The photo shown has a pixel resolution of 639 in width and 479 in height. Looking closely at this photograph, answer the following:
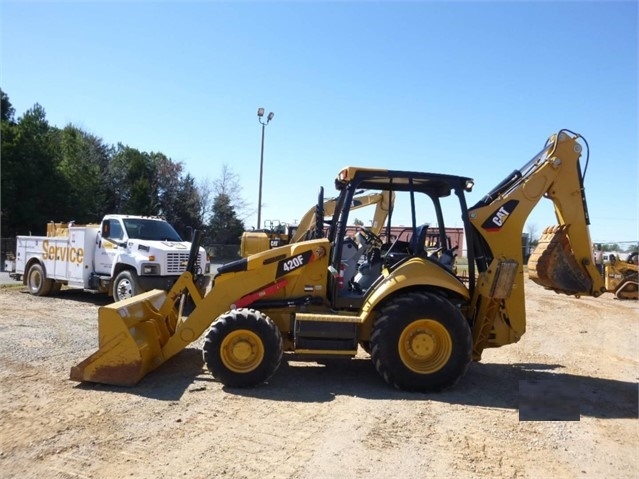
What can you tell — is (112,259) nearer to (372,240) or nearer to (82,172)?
(372,240)

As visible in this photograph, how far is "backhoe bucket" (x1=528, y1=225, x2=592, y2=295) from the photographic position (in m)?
6.83

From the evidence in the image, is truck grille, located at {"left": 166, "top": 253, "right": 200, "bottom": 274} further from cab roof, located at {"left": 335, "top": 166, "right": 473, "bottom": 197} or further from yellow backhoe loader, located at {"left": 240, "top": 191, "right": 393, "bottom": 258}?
cab roof, located at {"left": 335, "top": 166, "right": 473, "bottom": 197}

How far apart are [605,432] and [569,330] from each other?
24.4ft

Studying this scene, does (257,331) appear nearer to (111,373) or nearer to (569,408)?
(111,373)

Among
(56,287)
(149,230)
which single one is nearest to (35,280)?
(56,287)

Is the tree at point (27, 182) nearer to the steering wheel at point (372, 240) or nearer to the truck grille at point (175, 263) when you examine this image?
the truck grille at point (175, 263)

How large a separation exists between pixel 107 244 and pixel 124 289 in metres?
1.38

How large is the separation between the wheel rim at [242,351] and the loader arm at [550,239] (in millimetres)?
2700

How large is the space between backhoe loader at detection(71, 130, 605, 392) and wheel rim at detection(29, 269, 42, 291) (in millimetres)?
9128

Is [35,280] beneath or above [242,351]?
beneath

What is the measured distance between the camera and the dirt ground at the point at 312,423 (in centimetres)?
416

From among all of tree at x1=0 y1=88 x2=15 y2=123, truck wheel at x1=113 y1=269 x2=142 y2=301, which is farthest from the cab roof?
tree at x1=0 y1=88 x2=15 y2=123

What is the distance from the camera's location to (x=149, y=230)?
13.4 m

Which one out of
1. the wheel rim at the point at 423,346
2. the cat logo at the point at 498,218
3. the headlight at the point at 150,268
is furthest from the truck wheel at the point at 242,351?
the headlight at the point at 150,268
